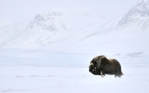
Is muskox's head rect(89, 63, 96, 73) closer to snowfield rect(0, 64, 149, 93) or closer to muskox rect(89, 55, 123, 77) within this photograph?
muskox rect(89, 55, 123, 77)

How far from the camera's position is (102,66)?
15.3 m

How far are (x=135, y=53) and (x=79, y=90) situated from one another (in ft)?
380

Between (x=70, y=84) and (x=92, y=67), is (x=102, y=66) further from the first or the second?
(x=70, y=84)

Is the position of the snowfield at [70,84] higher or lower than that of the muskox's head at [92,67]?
lower

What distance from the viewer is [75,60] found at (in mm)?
41219

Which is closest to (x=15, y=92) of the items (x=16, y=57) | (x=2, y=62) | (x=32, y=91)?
(x=32, y=91)

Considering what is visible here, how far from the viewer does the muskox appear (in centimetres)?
1521

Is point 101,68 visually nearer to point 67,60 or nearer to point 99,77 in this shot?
point 99,77

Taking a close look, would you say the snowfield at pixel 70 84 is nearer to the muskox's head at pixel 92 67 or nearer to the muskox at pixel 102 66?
the muskox at pixel 102 66

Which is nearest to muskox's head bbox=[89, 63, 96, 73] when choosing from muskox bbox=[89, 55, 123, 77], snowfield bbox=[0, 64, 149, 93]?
muskox bbox=[89, 55, 123, 77]

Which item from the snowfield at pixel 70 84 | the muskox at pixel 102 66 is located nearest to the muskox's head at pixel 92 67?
the muskox at pixel 102 66

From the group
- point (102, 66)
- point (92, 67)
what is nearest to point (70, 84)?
point (92, 67)

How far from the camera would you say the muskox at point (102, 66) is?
15212 millimetres

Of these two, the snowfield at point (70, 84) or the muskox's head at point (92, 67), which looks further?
the muskox's head at point (92, 67)
